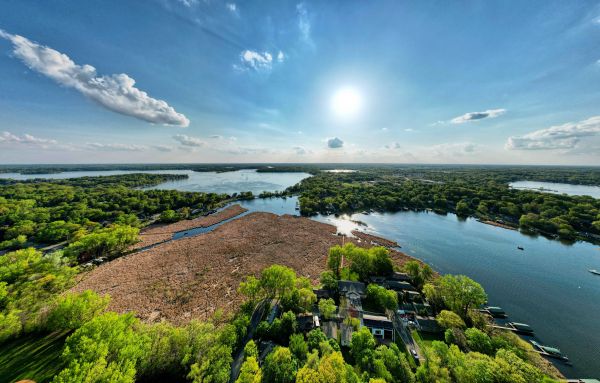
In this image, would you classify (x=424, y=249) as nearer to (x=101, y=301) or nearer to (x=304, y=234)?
(x=304, y=234)

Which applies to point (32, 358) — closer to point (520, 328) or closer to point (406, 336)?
point (406, 336)

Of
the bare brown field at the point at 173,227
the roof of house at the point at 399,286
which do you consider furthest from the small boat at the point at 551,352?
the bare brown field at the point at 173,227

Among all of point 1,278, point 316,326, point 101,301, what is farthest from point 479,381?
point 1,278

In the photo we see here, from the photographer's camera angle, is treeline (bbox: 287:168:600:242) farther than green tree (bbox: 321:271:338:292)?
Yes

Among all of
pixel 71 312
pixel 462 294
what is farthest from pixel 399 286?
pixel 71 312

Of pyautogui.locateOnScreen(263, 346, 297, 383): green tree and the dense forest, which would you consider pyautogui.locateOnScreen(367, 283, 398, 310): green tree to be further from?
pyautogui.locateOnScreen(263, 346, 297, 383): green tree

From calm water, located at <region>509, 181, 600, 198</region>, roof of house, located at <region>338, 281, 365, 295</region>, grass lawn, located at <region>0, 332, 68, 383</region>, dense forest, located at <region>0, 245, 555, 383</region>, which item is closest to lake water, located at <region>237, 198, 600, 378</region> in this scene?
dense forest, located at <region>0, 245, 555, 383</region>
